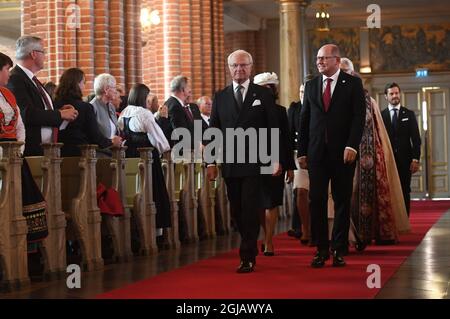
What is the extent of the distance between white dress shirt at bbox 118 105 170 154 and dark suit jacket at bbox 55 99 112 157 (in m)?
1.16

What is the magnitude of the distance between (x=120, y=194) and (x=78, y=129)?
800 mm

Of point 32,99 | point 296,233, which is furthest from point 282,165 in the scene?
point 296,233

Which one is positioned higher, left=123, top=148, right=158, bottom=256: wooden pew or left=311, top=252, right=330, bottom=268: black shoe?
left=123, top=148, right=158, bottom=256: wooden pew

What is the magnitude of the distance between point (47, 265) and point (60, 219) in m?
0.42

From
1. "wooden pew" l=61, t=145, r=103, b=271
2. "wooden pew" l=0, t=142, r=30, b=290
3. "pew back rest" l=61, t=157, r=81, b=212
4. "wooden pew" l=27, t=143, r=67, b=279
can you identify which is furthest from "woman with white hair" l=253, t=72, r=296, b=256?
"wooden pew" l=0, t=142, r=30, b=290

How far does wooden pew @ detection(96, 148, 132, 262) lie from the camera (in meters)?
9.23

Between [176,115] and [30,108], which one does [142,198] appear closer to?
[30,108]

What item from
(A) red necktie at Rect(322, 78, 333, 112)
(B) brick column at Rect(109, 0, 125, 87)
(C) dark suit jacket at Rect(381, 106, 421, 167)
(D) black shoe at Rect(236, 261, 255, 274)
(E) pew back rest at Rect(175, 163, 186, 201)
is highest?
(B) brick column at Rect(109, 0, 125, 87)

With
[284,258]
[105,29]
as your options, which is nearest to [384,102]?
[105,29]

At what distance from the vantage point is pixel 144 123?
10.3 m

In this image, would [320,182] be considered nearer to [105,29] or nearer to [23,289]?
[23,289]

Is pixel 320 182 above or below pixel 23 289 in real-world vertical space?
above

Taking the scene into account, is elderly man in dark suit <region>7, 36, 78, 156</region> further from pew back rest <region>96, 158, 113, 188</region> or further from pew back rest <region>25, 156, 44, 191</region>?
pew back rest <region>96, 158, 113, 188</region>

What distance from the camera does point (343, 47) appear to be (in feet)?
84.1
